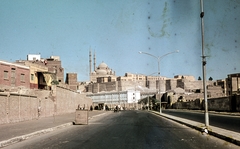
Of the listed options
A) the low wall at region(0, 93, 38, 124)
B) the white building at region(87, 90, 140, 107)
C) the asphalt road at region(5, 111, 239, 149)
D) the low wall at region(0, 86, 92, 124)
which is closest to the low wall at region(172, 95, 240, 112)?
the low wall at region(0, 86, 92, 124)

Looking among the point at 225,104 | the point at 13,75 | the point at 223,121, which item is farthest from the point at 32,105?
the point at 225,104

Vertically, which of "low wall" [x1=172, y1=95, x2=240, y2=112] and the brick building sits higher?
the brick building

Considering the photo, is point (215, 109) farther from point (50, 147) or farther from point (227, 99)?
point (50, 147)

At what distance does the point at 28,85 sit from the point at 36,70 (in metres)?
4.94

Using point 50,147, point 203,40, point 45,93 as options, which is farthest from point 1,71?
point 50,147

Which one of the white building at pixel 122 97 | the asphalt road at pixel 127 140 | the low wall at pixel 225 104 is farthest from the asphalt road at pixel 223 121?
the white building at pixel 122 97

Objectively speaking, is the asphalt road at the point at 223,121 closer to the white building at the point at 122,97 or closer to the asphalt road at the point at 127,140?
the asphalt road at the point at 127,140

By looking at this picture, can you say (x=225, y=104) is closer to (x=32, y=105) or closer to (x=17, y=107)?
(x=32, y=105)

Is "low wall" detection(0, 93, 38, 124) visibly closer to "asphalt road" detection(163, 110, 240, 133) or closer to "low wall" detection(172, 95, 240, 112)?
"asphalt road" detection(163, 110, 240, 133)

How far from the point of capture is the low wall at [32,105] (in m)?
22.3

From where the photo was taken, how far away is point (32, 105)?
1105 inches

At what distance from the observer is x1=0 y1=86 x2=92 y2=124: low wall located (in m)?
22.3

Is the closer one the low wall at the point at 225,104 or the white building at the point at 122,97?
the low wall at the point at 225,104

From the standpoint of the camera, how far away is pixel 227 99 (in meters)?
43.2
